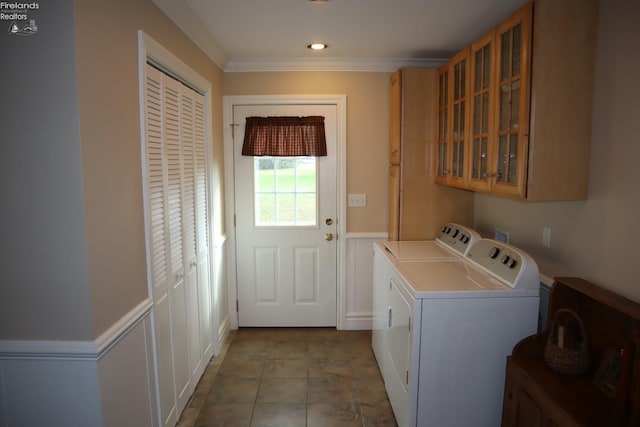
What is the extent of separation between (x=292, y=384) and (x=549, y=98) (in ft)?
7.57

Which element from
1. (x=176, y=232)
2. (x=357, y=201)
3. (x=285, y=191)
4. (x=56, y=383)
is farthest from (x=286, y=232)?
(x=56, y=383)

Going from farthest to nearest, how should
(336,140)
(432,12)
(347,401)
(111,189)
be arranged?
(336,140), (347,401), (432,12), (111,189)

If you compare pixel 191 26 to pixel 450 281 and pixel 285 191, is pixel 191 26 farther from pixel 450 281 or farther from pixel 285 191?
pixel 450 281

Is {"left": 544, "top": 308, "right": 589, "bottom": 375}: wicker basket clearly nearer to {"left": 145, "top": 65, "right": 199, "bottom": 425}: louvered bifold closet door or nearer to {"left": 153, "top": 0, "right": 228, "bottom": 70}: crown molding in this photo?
{"left": 145, "top": 65, "right": 199, "bottom": 425}: louvered bifold closet door

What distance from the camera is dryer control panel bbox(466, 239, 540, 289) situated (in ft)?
6.53

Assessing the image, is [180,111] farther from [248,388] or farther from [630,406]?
[630,406]

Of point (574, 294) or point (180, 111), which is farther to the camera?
point (180, 111)

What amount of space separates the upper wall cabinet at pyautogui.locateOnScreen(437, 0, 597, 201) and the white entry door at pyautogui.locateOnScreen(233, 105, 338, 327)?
1721mm

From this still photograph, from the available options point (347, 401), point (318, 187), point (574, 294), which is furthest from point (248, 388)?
point (574, 294)

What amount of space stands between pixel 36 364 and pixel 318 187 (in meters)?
2.44

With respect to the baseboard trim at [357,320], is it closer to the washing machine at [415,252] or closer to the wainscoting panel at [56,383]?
the washing machine at [415,252]

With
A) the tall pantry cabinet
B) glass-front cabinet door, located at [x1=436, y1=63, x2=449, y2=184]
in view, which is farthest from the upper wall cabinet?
the tall pantry cabinet

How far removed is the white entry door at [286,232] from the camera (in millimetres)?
3502

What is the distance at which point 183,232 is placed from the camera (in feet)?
7.93
